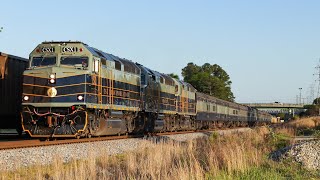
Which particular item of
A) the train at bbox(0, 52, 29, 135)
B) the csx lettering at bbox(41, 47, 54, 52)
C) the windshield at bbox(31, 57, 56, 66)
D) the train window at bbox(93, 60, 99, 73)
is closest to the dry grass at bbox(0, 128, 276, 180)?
the train window at bbox(93, 60, 99, 73)

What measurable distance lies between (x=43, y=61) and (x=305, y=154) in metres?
12.5

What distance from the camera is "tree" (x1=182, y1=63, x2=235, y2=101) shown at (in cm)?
12044

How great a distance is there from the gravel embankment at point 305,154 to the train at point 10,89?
13.4 meters

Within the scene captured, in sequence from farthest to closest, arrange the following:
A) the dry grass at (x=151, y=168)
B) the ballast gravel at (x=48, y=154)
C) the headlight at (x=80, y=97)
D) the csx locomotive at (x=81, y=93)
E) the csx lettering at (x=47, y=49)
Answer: the csx lettering at (x=47, y=49)
the headlight at (x=80, y=97)
the csx locomotive at (x=81, y=93)
the ballast gravel at (x=48, y=154)
the dry grass at (x=151, y=168)

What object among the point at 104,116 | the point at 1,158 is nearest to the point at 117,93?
the point at 104,116

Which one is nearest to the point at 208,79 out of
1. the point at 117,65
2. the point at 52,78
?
the point at 117,65

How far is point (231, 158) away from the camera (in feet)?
40.6

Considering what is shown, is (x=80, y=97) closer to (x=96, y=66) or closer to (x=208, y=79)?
(x=96, y=66)

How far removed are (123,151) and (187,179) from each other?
890cm

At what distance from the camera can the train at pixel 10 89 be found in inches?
851

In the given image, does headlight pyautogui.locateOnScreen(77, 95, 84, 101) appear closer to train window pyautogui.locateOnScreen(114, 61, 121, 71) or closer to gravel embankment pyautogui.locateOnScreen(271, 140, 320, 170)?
train window pyautogui.locateOnScreen(114, 61, 121, 71)

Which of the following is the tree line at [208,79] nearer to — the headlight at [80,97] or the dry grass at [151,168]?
the headlight at [80,97]

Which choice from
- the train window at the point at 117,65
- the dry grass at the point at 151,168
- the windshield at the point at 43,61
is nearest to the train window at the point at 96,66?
the windshield at the point at 43,61

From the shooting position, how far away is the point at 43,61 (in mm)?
20594
